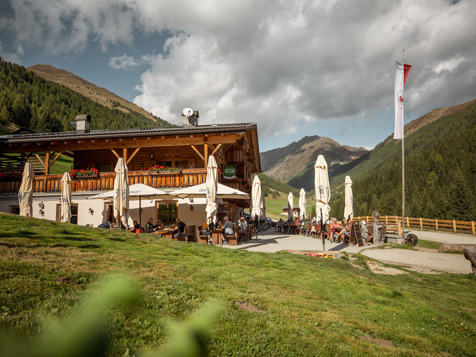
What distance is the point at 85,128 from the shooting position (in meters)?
23.7

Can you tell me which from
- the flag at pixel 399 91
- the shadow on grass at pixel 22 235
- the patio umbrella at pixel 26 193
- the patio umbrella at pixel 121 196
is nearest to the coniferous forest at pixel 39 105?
the patio umbrella at pixel 26 193

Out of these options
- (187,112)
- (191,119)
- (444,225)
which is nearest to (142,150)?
(187,112)

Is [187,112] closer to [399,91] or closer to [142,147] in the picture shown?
[142,147]

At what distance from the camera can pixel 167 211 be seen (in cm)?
1827

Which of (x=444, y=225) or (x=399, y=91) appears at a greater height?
(x=399, y=91)

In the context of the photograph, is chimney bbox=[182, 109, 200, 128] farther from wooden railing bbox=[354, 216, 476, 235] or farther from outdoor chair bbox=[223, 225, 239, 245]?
wooden railing bbox=[354, 216, 476, 235]

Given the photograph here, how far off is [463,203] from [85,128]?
135 ft

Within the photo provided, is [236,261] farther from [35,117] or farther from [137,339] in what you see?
[35,117]

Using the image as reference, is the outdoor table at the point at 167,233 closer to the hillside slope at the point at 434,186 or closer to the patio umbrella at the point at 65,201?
the patio umbrella at the point at 65,201

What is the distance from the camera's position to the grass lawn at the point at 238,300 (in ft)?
9.50

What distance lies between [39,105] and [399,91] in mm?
114591

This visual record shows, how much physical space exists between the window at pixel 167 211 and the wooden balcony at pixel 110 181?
1.29m

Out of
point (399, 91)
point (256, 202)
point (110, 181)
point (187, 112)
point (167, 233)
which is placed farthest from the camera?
point (187, 112)

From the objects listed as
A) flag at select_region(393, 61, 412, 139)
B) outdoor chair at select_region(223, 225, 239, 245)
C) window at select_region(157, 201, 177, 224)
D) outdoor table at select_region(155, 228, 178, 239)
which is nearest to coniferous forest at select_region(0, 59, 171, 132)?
window at select_region(157, 201, 177, 224)
